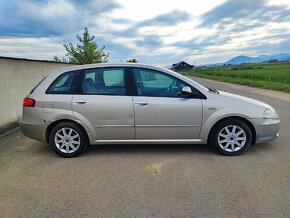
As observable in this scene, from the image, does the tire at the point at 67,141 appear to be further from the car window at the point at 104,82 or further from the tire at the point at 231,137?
the tire at the point at 231,137

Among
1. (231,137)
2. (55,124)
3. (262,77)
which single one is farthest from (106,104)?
(262,77)

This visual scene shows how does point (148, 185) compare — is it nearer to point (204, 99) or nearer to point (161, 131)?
point (161, 131)

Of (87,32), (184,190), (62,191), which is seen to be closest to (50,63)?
(62,191)

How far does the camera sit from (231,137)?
4.64 meters

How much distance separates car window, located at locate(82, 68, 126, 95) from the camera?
4711 millimetres

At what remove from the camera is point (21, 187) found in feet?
12.0

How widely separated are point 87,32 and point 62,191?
20562mm

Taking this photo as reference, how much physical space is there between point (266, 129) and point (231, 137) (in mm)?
602

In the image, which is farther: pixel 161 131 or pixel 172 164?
pixel 161 131

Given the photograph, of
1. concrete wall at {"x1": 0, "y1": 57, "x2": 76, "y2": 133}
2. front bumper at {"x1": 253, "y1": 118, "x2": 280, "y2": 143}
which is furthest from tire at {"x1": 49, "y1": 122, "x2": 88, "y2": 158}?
front bumper at {"x1": 253, "y1": 118, "x2": 280, "y2": 143}

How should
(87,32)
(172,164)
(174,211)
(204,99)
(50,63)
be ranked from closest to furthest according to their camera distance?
(174,211) < (172,164) < (204,99) < (50,63) < (87,32)

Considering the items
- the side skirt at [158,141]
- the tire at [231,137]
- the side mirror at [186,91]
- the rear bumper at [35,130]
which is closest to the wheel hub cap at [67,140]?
the rear bumper at [35,130]

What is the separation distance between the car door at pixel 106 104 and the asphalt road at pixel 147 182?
0.45 meters

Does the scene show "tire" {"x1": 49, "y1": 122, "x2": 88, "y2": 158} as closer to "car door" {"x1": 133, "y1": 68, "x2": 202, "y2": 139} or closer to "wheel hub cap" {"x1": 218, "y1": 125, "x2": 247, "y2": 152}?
"car door" {"x1": 133, "y1": 68, "x2": 202, "y2": 139}
